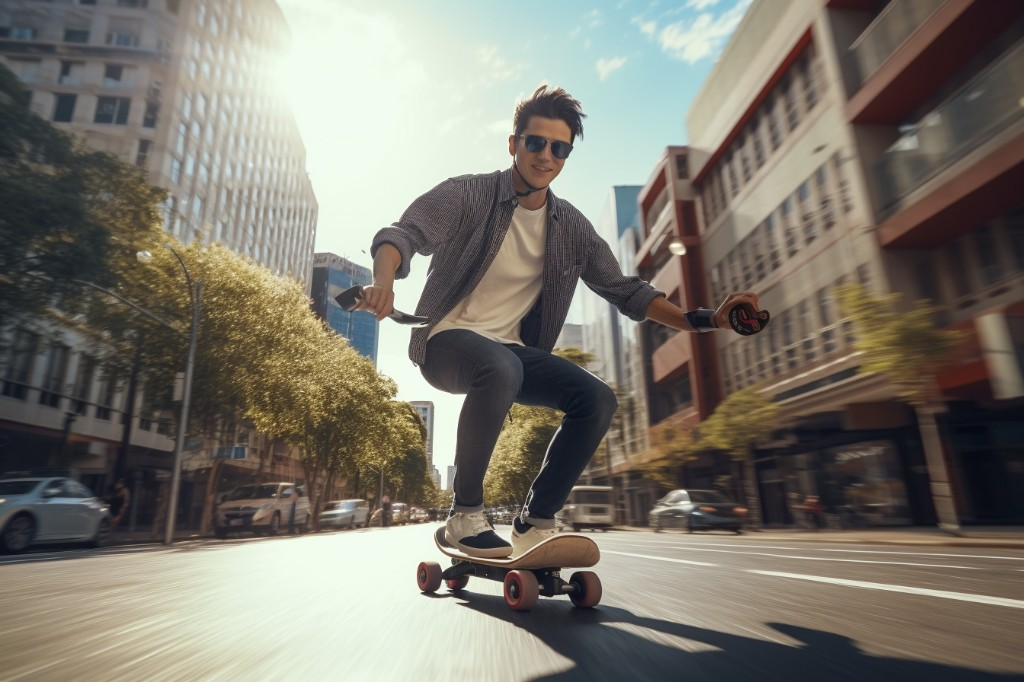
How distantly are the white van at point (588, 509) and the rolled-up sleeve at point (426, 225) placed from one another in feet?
84.4

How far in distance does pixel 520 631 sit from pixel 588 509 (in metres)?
27.2

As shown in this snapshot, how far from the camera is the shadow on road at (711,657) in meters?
1.22

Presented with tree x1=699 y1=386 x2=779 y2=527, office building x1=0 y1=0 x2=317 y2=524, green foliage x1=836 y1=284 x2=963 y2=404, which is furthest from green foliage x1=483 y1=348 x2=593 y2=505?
green foliage x1=836 y1=284 x2=963 y2=404

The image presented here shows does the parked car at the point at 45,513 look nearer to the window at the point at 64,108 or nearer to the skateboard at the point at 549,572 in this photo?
the skateboard at the point at 549,572

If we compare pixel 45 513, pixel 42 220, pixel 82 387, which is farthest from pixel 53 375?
pixel 45 513

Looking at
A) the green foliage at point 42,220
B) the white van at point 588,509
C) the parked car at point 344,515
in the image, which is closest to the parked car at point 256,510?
the parked car at point 344,515

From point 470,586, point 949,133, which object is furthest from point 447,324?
point 949,133

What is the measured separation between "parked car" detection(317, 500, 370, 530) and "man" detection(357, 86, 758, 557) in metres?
30.0

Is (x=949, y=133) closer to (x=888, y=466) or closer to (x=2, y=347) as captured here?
(x=888, y=466)

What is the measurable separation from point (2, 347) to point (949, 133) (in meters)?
22.9

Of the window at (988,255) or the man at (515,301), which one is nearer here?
the man at (515,301)

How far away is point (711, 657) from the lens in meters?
1.42

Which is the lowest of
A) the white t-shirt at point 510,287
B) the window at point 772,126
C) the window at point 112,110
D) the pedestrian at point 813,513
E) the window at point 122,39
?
the pedestrian at point 813,513

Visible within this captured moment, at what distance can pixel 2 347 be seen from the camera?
15.7 m
